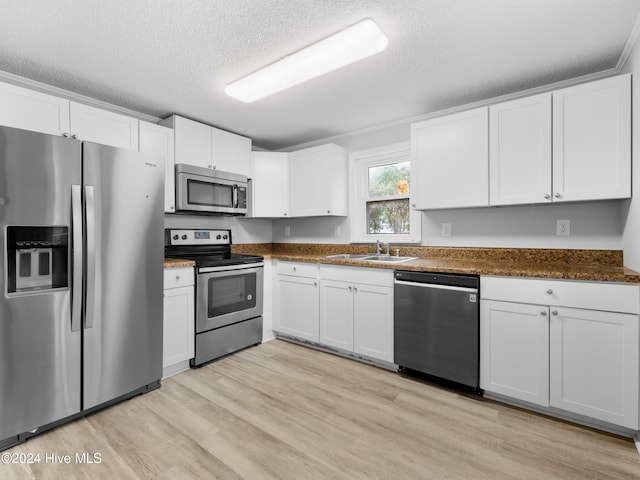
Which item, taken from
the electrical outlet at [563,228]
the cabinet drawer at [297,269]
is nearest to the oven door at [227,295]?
the cabinet drawer at [297,269]

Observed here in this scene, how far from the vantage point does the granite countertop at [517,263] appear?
1.91m

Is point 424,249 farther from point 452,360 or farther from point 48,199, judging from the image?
point 48,199

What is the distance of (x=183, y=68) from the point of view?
2.23 metres

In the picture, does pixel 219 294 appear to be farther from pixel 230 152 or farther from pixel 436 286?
pixel 436 286

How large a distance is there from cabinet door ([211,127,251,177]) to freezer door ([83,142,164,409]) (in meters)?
1.09

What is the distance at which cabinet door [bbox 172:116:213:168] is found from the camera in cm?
301

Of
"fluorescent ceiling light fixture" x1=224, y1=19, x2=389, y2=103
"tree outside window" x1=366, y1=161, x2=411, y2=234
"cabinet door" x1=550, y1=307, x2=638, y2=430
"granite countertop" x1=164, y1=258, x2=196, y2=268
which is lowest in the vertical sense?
"cabinet door" x1=550, y1=307, x2=638, y2=430

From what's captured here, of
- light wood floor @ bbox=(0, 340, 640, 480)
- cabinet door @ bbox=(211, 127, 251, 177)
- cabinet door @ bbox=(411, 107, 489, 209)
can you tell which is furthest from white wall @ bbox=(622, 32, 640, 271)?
cabinet door @ bbox=(211, 127, 251, 177)

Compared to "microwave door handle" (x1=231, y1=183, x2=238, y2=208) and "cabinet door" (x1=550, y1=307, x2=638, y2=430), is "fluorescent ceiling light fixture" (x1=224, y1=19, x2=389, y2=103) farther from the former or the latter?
"cabinet door" (x1=550, y1=307, x2=638, y2=430)

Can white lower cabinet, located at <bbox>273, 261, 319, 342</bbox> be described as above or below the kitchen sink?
below

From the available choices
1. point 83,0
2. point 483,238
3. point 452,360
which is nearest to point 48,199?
point 83,0

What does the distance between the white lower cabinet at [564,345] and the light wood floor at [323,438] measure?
0.16 m

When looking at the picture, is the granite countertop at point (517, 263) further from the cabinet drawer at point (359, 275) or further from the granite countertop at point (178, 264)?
the granite countertop at point (178, 264)

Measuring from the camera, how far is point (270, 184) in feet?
12.5
